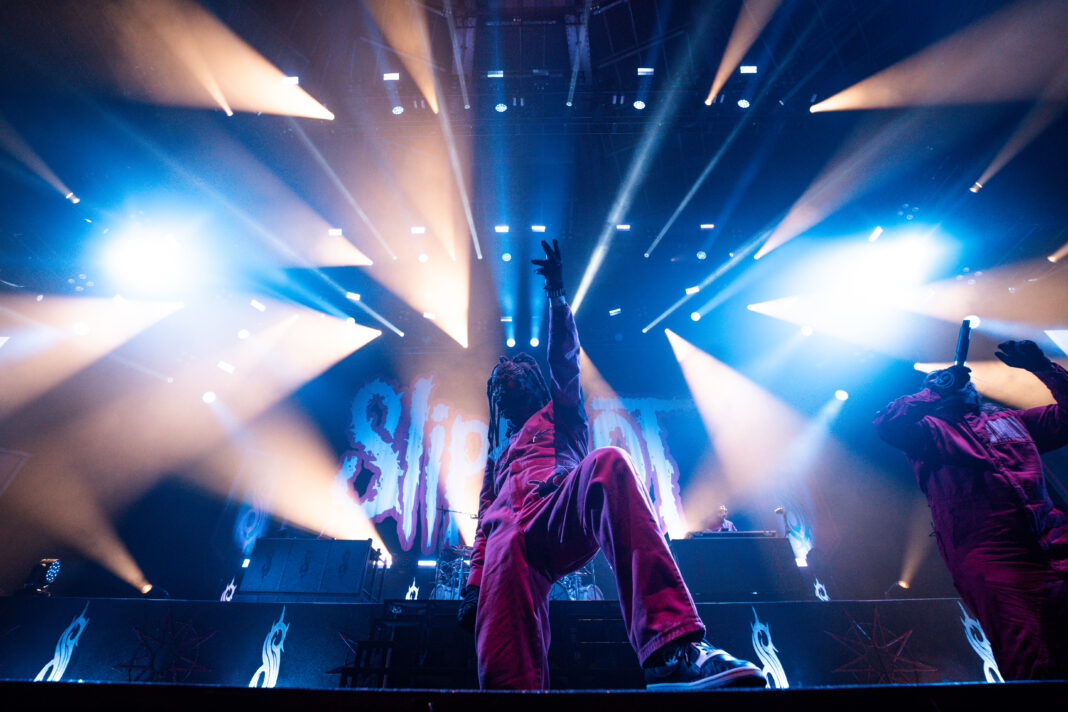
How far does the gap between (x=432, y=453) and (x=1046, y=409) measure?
828cm

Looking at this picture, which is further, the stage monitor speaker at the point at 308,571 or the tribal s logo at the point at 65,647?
the stage monitor speaker at the point at 308,571

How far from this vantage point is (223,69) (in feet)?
17.0

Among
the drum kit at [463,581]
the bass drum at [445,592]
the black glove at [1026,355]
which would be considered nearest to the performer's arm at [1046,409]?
the black glove at [1026,355]

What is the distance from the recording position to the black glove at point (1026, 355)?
8.34 feet

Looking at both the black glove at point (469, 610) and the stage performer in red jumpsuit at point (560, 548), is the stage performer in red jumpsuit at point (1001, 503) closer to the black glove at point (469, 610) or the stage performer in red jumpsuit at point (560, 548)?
the stage performer in red jumpsuit at point (560, 548)

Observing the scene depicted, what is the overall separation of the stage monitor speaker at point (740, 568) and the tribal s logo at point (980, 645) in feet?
5.08

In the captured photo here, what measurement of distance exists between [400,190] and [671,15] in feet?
14.8

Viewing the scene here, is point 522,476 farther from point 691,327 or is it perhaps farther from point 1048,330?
point 1048,330

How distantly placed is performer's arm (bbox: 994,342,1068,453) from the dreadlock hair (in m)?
2.75

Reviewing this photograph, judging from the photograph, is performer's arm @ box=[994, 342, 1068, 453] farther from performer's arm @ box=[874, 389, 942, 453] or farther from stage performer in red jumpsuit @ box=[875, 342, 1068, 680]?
performer's arm @ box=[874, 389, 942, 453]

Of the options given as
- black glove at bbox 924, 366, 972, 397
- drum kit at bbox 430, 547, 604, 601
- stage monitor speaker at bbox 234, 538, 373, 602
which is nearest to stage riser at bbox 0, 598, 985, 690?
stage monitor speaker at bbox 234, 538, 373, 602

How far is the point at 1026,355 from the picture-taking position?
8.58 feet

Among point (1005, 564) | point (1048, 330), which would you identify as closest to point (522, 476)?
point (1005, 564)

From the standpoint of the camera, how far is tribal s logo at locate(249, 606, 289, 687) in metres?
4.38
